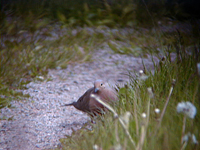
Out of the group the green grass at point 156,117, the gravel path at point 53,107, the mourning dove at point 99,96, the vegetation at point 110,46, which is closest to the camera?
the green grass at point 156,117

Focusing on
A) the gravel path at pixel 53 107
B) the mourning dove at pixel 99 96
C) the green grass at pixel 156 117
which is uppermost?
the green grass at pixel 156 117

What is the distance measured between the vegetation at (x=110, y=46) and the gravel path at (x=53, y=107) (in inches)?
8.1

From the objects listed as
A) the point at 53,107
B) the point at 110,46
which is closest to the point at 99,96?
the point at 53,107

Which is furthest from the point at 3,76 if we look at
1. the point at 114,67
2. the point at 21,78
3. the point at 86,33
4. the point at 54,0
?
the point at 86,33

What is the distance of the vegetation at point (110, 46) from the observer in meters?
1.90

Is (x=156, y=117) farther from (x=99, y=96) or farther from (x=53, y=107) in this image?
(x=53, y=107)

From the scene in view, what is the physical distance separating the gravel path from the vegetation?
0.21 meters

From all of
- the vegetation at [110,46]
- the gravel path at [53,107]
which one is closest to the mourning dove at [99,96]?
the vegetation at [110,46]

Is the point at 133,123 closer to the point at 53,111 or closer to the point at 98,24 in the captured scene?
the point at 53,111

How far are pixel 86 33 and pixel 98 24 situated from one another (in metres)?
0.55

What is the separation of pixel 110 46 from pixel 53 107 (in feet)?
8.21

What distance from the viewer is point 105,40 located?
18.4 ft

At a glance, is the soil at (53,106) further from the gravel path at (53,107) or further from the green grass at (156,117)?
the green grass at (156,117)

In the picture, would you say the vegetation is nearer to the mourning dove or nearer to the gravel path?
the mourning dove
